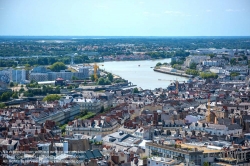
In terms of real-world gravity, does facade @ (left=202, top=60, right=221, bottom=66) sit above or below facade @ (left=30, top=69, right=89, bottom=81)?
above

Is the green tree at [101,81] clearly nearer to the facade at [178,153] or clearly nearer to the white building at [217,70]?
the white building at [217,70]

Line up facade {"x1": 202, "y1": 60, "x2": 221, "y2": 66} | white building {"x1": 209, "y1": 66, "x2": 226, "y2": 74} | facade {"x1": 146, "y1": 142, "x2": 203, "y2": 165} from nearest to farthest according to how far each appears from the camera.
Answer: facade {"x1": 146, "y1": 142, "x2": 203, "y2": 165}, white building {"x1": 209, "y1": 66, "x2": 226, "y2": 74}, facade {"x1": 202, "y1": 60, "x2": 221, "y2": 66}

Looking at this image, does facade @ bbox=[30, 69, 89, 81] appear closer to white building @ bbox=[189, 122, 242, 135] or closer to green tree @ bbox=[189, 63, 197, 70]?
green tree @ bbox=[189, 63, 197, 70]

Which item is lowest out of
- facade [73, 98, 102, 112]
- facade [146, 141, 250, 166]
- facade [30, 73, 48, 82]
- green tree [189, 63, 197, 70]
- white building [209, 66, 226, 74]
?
facade [30, 73, 48, 82]

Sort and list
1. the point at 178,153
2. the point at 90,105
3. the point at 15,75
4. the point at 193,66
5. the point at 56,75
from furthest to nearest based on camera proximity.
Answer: the point at 193,66 < the point at 56,75 < the point at 15,75 < the point at 90,105 < the point at 178,153

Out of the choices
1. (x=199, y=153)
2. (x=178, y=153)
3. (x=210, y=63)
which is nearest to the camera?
(x=199, y=153)

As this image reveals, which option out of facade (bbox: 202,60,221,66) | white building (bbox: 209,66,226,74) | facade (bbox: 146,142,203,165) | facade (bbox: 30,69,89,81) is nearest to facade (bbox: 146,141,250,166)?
facade (bbox: 146,142,203,165)

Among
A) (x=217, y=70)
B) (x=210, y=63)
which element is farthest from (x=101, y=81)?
(x=210, y=63)

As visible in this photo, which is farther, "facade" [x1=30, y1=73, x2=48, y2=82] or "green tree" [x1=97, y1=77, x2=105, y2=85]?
"facade" [x1=30, y1=73, x2=48, y2=82]

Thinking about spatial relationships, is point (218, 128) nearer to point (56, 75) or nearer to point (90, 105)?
point (90, 105)

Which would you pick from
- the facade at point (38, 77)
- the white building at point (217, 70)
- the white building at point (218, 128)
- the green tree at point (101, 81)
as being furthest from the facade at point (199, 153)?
the white building at point (217, 70)

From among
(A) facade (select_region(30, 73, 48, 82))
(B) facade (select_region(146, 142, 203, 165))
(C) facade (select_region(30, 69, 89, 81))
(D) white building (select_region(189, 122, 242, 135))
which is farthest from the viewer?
(C) facade (select_region(30, 69, 89, 81))
